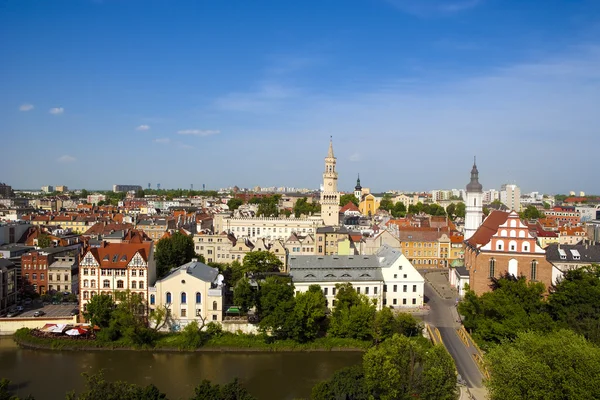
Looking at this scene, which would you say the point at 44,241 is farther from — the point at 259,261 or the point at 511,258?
the point at 511,258

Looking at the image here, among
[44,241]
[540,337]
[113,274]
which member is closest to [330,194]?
[44,241]

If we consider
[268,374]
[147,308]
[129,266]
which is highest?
[129,266]

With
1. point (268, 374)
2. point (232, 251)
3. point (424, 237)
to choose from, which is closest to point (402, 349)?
point (268, 374)

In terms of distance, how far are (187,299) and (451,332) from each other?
15879 millimetres

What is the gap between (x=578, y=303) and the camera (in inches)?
1069

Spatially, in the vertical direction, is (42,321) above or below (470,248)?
below

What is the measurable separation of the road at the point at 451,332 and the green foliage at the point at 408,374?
10.7 ft

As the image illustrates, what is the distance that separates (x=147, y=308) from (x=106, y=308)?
7.86 ft

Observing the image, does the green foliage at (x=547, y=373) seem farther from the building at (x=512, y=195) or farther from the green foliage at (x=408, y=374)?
the building at (x=512, y=195)

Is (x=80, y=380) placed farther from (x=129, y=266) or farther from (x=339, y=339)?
(x=339, y=339)

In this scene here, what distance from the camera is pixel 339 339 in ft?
93.8

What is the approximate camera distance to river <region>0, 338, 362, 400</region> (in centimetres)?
2347

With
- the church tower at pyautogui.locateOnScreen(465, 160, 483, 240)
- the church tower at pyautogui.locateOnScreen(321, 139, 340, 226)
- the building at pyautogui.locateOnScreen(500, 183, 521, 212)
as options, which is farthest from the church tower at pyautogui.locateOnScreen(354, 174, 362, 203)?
the church tower at pyautogui.locateOnScreen(465, 160, 483, 240)

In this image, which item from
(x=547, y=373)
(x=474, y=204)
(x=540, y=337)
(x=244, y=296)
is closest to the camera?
(x=547, y=373)
